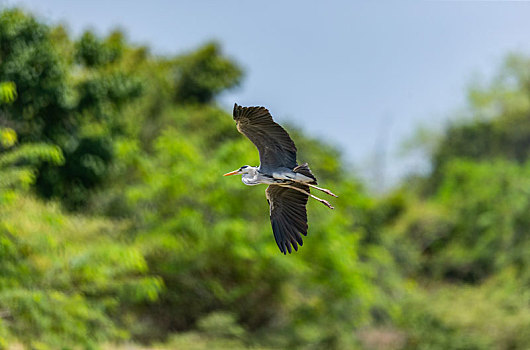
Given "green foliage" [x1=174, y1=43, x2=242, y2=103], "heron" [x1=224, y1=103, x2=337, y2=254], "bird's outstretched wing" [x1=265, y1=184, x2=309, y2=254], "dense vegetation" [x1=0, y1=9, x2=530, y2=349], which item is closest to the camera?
"heron" [x1=224, y1=103, x2=337, y2=254]

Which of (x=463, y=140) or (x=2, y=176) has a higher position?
(x=463, y=140)

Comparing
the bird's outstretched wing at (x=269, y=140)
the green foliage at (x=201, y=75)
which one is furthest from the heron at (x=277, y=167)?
the green foliage at (x=201, y=75)

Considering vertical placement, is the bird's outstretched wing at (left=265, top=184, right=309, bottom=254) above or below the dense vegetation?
below

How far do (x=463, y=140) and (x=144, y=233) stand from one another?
1621 centimetres

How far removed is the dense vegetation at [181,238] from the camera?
7582 mm

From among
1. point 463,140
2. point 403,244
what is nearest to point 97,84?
point 403,244

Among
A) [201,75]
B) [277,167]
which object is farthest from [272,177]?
[201,75]

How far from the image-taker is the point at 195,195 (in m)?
11.3

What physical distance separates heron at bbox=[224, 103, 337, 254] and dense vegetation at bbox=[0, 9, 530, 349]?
3.31 metres

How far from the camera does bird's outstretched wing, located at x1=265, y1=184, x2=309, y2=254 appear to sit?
427cm

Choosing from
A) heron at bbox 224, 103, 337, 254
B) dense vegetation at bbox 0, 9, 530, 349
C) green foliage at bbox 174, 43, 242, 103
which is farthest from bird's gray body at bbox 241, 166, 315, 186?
green foliage at bbox 174, 43, 242, 103

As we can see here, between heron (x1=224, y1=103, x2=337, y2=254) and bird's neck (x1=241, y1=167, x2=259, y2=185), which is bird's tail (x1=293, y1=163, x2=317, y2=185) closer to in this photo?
heron (x1=224, y1=103, x2=337, y2=254)

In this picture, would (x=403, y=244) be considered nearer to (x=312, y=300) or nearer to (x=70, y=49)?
(x=312, y=300)

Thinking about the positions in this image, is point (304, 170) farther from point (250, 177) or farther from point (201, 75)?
point (201, 75)
